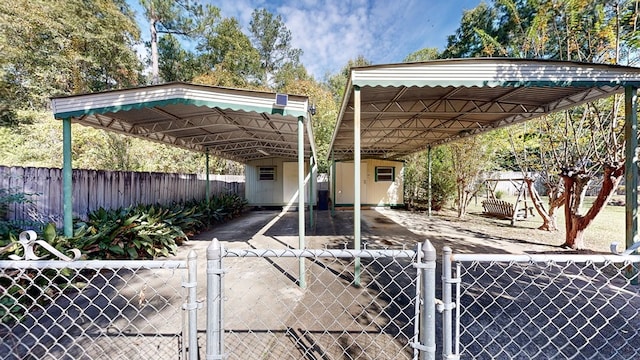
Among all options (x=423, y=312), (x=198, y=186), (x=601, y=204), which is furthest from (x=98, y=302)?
(x=601, y=204)

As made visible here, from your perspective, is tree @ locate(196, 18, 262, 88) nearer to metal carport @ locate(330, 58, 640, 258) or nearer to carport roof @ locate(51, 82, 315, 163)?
carport roof @ locate(51, 82, 315, 163)

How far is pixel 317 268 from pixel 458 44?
55.0ft

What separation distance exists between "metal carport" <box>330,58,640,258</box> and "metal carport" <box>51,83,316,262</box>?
91cm

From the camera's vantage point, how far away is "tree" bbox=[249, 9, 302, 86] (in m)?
19.2

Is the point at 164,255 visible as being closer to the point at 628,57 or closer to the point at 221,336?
the point at 221,336

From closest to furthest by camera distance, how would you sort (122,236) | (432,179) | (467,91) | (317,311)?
(317,311) → (122,236) → (467,91) → (432,179)

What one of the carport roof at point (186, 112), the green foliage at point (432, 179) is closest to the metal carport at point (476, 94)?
the carport roof at point (186, 112)

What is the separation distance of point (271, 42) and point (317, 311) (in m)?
21.0

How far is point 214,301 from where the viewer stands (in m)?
1.18

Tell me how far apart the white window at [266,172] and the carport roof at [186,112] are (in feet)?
15.1

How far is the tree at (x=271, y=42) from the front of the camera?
19.2m

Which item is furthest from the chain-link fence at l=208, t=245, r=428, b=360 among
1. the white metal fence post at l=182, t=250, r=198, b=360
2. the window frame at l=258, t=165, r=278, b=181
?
the window frame at l=258, t=165, r=278, b=181

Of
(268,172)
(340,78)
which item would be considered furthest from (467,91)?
(340,78)

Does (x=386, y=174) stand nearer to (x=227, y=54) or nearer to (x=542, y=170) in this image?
(x=542, y=170)
